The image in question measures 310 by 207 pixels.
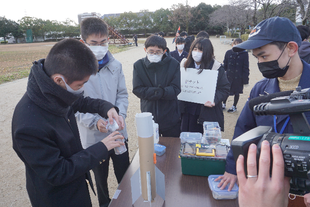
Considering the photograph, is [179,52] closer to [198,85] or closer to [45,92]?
[198,85]

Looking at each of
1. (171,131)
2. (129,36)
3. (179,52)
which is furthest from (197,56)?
(129,36)

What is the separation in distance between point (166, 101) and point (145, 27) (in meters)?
54.2

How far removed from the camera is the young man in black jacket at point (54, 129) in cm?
115

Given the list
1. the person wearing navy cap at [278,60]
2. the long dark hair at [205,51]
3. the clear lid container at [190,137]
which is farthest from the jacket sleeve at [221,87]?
the person wearing navy cap at [278,60]

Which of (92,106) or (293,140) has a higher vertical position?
(293,140)

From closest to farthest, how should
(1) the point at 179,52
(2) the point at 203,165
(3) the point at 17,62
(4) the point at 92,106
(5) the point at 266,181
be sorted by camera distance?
(5) the point at 266,181 < (2) the point at 203,165 < (4) the point at 92,106 < (1) the point at 179,52 < (3) the point at 17,62

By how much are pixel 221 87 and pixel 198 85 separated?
1.23 feet

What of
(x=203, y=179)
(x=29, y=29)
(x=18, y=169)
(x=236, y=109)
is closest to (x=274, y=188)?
(x=203, y=179)

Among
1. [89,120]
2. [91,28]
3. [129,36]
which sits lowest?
[89,120]

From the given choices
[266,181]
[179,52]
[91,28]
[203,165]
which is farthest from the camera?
[179,52]

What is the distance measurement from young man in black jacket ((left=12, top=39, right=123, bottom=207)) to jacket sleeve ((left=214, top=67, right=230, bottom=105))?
78.6 inches

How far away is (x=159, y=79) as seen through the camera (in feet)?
8.94

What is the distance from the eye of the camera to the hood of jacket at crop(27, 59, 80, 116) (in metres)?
1.17

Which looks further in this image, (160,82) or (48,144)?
(160,82)
